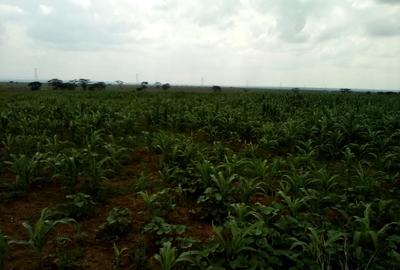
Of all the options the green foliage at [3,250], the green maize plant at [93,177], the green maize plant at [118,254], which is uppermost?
the green maize plant at [93,177]

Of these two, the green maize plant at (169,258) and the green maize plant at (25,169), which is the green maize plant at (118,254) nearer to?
the green maize plant at (169,258)

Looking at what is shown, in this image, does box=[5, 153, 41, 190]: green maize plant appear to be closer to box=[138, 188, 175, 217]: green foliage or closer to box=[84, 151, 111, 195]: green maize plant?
box=[84, 151, 111, 195]: green maize plant

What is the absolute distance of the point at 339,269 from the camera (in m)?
4.19

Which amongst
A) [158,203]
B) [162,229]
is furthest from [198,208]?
[162,229]

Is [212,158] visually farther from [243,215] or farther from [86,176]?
[243,215]

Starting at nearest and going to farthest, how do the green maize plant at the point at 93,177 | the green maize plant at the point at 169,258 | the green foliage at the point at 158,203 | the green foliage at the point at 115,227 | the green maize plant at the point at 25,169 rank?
the green maize plant at the point at 169,258 < the green foliage at the point at 115,227 < the green foliage at the point at 158,203 < the green maize plant at the point at 93,177 < the green maize plant at the point at 25,169

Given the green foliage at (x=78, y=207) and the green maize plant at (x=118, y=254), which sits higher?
the green foliage at (x=78, y=207)

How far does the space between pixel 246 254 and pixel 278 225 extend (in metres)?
0.61

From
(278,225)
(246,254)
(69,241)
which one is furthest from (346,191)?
(69,241)

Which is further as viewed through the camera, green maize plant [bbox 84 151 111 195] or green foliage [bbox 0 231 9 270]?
green maize plant [bbox 84 151 111 195]

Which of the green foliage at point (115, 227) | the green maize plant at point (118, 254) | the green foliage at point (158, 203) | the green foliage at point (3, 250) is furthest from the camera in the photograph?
the green foliage at point (158, 203)

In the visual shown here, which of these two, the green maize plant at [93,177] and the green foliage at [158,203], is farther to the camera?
the green maize plant at [93,177]

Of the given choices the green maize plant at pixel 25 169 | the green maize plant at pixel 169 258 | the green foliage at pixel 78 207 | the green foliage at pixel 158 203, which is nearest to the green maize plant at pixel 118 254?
the green maize plant at pixel 169 258

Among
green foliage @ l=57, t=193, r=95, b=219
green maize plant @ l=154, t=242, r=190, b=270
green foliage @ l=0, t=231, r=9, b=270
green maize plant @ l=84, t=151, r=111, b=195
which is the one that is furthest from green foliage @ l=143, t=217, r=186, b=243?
green maize plant @ l=84, t=151, r=111, b=195
